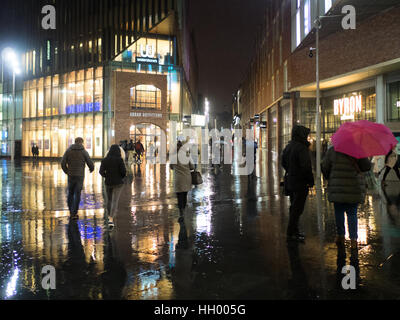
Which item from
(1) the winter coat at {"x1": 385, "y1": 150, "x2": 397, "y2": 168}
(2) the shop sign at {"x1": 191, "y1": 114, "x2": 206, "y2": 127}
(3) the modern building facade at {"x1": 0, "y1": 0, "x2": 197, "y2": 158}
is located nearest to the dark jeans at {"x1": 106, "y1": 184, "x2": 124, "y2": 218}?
(1) the winter coat at {"x1": 385, "y1": 150, "x2": 397, "y2": 168}

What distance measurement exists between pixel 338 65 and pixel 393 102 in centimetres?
428

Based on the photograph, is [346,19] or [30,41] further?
[30,41]

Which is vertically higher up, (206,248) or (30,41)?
(30,41)

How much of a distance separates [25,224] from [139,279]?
14.7 feet

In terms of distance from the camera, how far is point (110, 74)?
40.6 meters

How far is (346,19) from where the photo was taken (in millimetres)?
18797

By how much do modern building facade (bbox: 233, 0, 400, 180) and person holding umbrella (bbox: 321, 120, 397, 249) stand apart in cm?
1274

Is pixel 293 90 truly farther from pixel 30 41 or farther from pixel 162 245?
pixel 30 41

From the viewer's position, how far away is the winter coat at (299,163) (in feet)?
20.1

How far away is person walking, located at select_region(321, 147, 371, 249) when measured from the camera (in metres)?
5.58

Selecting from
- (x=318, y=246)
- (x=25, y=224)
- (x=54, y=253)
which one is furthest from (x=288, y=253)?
(x=25, y=224)

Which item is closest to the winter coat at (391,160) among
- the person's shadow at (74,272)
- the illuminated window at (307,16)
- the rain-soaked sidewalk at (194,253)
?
the rain-soaked sidewalk at (194,253)

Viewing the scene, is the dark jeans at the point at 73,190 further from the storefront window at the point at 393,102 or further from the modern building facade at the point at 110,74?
the modern building facade at the point at 110,74

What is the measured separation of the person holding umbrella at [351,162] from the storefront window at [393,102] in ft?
52.1
